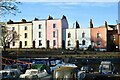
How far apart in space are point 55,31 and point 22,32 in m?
0.28

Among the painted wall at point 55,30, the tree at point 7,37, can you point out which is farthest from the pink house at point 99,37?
the tree at point 7,37

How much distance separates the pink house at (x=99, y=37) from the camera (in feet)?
5.73

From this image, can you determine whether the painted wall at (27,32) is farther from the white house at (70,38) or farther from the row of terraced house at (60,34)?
the white house at (70,38)

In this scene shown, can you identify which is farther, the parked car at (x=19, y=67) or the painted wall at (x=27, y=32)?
the parked car at (x=19, y=67)

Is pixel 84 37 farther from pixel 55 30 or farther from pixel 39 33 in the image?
pixel 39 33

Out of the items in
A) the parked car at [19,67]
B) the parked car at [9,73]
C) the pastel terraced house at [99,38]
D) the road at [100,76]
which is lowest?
the road at [100,76]

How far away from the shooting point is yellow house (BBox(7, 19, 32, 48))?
1.74m

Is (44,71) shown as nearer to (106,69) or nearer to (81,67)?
(81,67)

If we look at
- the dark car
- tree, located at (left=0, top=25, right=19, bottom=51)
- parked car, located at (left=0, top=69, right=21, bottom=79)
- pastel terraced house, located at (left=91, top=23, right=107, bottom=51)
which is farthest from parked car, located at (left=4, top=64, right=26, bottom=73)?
pastel terraced house, located at (left=91, top=23, right=107, bottom=51)

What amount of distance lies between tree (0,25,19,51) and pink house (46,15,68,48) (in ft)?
0.86

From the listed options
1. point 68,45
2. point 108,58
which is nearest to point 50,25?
point 68,45

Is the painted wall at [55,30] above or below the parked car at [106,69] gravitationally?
above

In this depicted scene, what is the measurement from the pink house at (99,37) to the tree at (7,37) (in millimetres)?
601

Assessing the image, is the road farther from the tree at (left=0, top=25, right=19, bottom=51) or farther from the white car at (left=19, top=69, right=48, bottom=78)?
the tree at (left=0, top=25, right=19, bottom=51)
